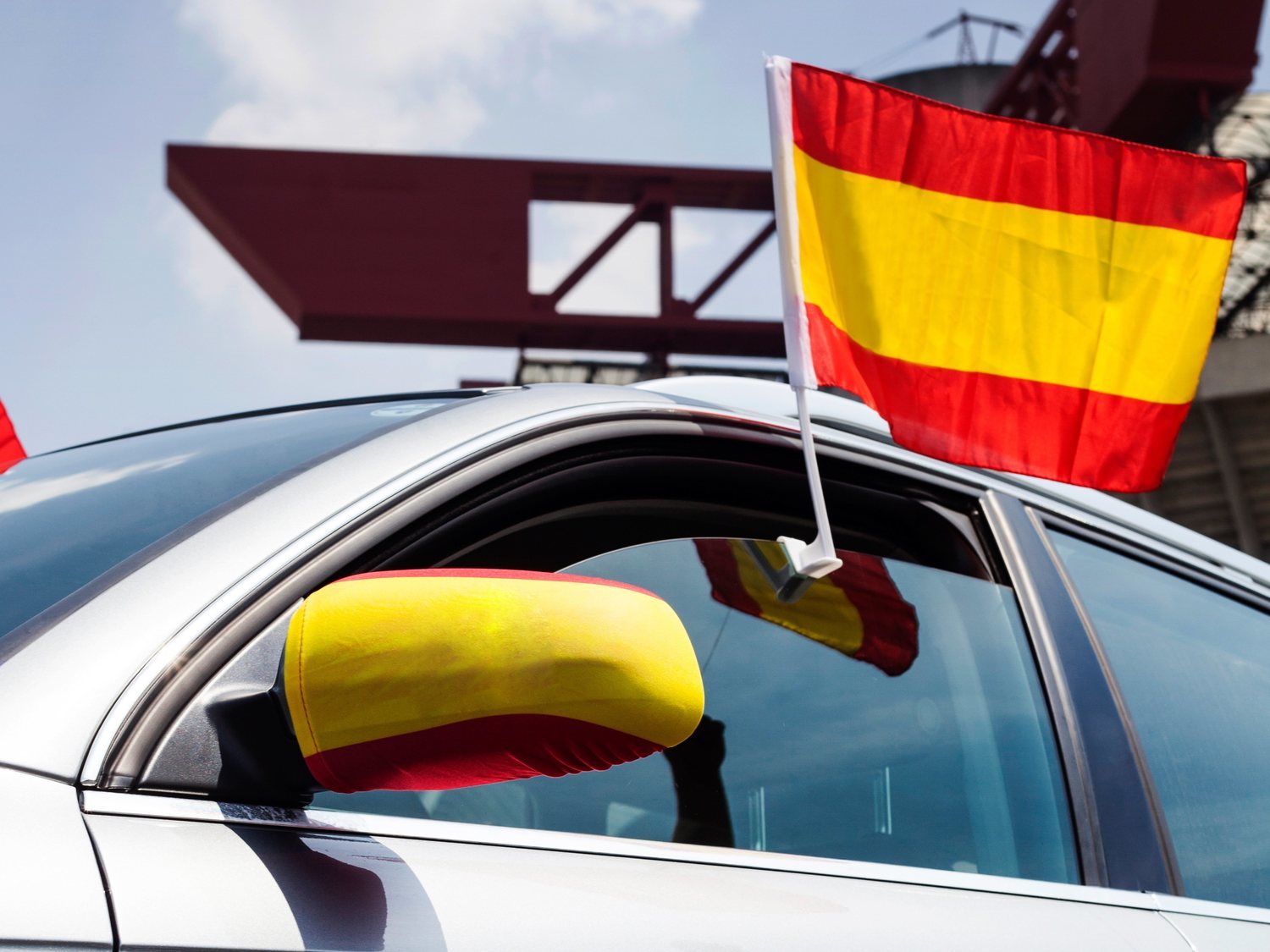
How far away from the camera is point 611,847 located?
106cm

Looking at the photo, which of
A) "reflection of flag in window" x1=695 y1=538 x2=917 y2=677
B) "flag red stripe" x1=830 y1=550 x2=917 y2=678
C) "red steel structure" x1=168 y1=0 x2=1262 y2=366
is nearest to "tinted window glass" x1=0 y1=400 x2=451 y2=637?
"reflection of flag in window" x1=695 y1=538 x2=917 y2=677

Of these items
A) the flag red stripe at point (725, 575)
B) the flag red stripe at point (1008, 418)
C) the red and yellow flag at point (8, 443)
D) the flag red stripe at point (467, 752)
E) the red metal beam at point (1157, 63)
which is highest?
the red metal beam at point (1157, 63)

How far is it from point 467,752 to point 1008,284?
1367mm

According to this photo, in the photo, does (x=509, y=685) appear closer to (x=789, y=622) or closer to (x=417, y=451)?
(x=417, y=451)

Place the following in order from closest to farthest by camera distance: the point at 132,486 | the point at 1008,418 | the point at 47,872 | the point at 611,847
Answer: the point at 47,872 < the point at 611,847 < the point at 132,486 < the point at 1008,418

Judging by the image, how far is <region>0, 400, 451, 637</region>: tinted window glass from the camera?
1064 millimetres

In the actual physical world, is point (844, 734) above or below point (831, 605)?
below

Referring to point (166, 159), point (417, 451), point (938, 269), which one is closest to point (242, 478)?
point (417, 451)

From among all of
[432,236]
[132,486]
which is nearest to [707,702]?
[132,486]

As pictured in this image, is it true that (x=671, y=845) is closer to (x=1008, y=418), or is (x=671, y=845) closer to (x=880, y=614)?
(x=880, y=614)

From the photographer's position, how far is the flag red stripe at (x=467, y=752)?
2.67 ft

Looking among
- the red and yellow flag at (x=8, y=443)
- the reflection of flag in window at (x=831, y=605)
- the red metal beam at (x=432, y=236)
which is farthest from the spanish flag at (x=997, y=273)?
the red metal beam at (x=432, y=236)

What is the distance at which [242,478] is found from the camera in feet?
3.94

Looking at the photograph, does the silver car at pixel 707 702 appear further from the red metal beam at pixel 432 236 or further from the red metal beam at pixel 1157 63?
the red metal beam at pixel 1157 63
